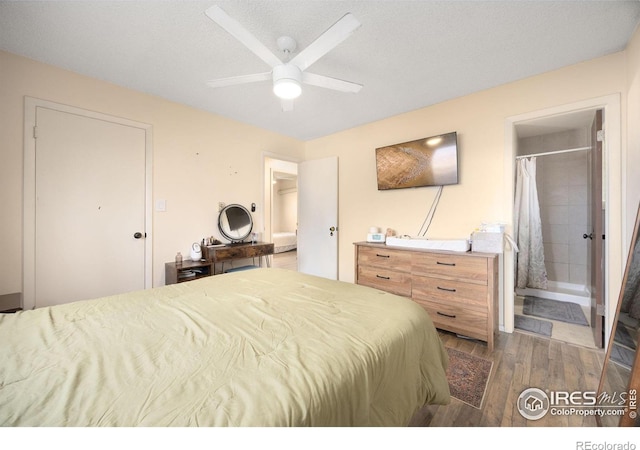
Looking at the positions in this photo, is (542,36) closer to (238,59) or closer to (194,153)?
(238,59)

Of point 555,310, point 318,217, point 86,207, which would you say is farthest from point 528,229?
point 86,207

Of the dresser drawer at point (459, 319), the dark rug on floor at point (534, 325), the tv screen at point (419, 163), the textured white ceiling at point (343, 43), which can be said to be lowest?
the dark rug on floor at point (534, 325)

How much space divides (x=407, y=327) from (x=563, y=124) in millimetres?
3591

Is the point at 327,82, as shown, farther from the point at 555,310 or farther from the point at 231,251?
the point at 555,310

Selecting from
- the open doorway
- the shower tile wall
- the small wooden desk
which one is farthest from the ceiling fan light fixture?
the shower tile wall

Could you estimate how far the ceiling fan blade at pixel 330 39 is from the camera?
1.26 metres

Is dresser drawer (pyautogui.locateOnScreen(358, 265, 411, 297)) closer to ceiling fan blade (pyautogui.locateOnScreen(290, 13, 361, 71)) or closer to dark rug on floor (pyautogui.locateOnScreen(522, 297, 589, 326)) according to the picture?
dark rug on floor (pyautogui.locateOnScreen(522, 297, 589, 326))

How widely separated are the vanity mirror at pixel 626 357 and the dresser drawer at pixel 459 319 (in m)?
0.75

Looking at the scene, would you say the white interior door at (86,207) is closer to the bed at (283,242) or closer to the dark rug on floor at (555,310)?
the bed at (283,242)

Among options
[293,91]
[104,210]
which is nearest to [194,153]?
[104,210]

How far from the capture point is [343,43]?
5.88 feet

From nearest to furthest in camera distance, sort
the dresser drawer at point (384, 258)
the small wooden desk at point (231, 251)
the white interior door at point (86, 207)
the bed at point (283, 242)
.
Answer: the white interior door at point (86, 207), the dresser drawer at point (384, 258), the small wooden desk at point (231, 251), the bed at point (283, 242)

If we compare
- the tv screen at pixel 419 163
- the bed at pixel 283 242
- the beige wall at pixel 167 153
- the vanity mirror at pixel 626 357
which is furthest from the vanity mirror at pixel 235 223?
the vanity mirror at pixel 626 357

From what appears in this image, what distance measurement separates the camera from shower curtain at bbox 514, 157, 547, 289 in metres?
3.25
